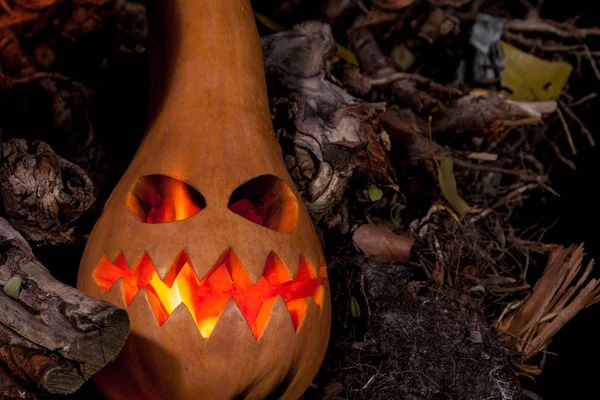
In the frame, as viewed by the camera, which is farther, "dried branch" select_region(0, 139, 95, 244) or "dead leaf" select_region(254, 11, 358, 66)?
"dead leaf" select_region(254, 11, 358, 66)

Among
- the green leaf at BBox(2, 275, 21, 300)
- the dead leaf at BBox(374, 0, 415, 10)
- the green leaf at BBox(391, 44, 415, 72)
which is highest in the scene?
the green leaf at BBox(2, 275, 21, 300)

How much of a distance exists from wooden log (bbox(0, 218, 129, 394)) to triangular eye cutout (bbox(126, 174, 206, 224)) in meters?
0.23

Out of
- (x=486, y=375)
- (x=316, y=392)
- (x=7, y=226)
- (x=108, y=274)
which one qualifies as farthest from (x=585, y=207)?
(x=7, y=226)

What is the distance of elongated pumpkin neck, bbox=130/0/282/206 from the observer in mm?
1215

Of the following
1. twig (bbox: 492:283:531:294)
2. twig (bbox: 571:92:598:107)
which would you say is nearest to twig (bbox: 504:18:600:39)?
twig (bbox: 571:92:598:107)

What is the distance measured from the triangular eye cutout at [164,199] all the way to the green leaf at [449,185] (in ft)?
2.15

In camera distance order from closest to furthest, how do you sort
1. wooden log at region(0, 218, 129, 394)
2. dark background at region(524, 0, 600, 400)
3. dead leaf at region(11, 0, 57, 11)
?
wooden log at region(0, 218, 129, 394), dead leaf at region(11, 0, 57, 11), dark background at region(524, 0, 600, 400)

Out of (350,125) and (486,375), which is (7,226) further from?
(486,375)

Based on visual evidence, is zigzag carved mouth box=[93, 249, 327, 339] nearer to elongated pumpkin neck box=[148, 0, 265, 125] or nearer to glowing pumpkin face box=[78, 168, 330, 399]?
glowing pumpkin face box=[78, 168, 330, 399]

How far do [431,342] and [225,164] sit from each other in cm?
54

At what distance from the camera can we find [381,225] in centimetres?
166

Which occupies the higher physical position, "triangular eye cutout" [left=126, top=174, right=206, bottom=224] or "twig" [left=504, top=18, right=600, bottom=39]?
"triangular eye cutout" [left=126, top=174, right=206, bottom=224]

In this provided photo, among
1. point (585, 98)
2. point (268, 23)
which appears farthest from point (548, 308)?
point (268, 23)

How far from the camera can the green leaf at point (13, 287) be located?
1.04 m
